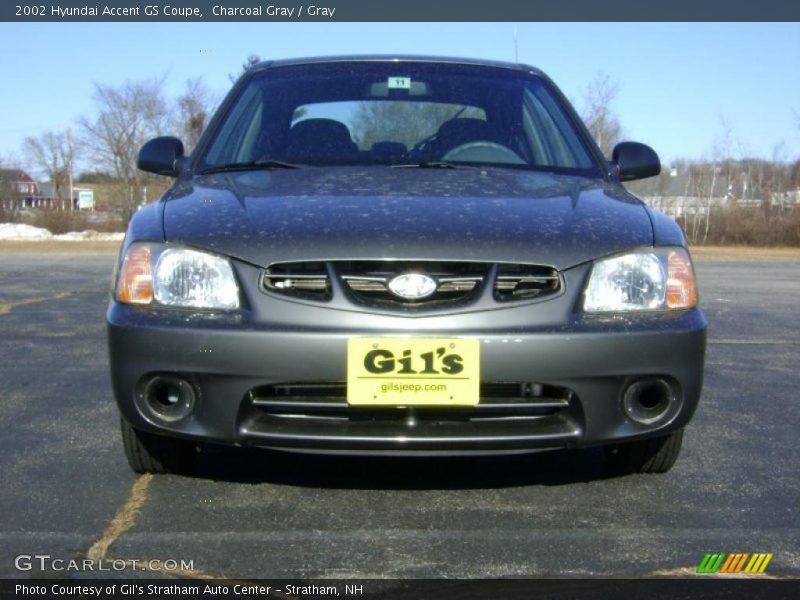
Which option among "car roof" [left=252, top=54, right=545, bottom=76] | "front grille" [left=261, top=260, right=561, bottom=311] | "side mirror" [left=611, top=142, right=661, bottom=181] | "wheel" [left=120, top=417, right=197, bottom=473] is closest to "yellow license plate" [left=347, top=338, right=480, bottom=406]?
"front grille" [left=261, top=260, right=561, bottom=311]

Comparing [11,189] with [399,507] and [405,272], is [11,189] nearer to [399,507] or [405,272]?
[399,507]

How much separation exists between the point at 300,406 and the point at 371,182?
98 cm

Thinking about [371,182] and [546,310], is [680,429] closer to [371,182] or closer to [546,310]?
[546,310]

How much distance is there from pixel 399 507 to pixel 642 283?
40.5 inches

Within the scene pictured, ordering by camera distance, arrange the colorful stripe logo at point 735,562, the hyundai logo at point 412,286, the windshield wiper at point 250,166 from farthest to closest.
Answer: the windshield wiper at point 250,166, the hyundai logo at point 412,286, the colorful stripe logo at point 735,562

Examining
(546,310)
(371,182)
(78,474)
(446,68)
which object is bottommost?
(78,474)

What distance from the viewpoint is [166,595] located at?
2.54 meters

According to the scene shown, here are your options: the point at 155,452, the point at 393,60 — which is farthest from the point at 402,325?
the point at 393,60

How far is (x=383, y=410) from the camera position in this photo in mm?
3018

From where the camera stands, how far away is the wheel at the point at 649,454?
3514 mm

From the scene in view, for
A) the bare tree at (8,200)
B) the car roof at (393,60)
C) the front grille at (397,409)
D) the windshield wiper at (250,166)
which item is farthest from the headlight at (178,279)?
the bare tree at (8,200)

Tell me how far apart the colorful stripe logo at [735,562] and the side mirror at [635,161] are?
1.88m

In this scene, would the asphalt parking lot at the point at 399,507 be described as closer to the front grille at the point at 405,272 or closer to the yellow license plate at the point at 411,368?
the yellow license plate at the point at 411,368

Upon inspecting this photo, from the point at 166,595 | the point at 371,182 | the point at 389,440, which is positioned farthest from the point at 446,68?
the point at 166,595
